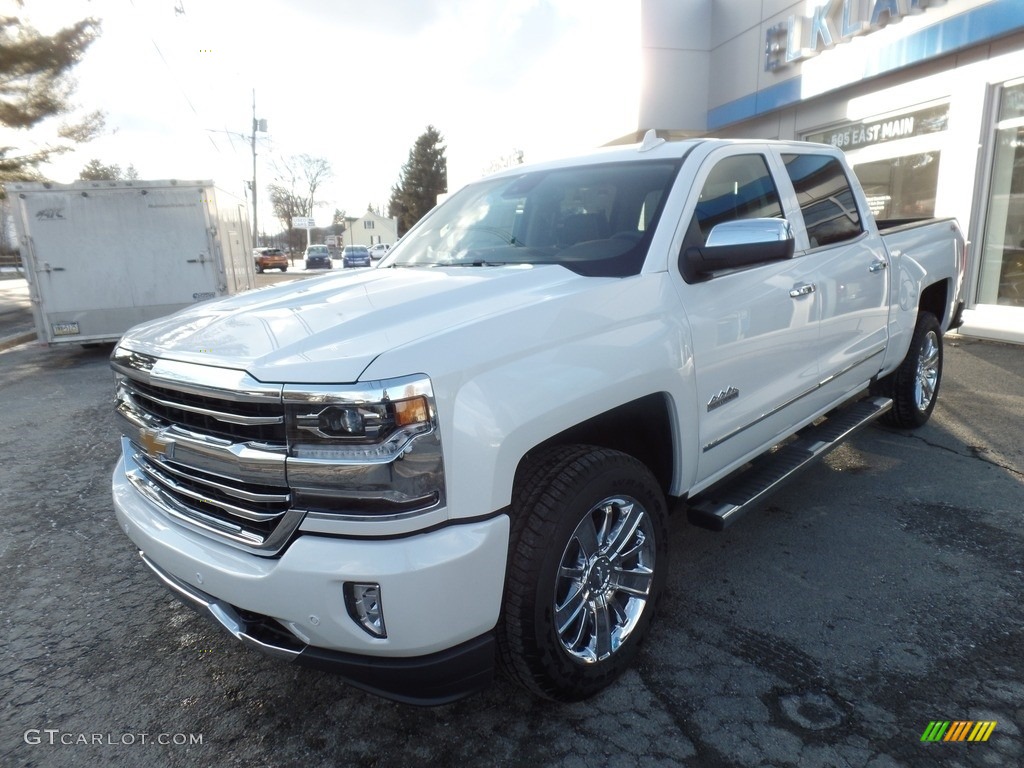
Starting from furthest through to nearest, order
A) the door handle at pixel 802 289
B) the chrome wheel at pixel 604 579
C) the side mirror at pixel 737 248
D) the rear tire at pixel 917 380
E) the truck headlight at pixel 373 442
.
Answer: the rear tire at pixel 917 380
the door handle at pixel 802 289
the side mirror at pixel 737 248
the chrome wheel at pixel 604 579
the truck headlight at pixel 373 442

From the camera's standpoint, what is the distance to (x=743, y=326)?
2906 mm

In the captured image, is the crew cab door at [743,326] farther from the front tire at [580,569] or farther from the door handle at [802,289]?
the front tire at [580,569]

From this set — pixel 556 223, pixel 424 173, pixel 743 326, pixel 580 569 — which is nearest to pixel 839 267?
pixel 743 326

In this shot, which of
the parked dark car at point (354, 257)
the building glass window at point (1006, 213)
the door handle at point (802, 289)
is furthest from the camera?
the parked dark car at point (354, 257)

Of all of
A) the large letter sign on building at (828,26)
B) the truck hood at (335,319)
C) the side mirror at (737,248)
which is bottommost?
the truck hood at (335,319)

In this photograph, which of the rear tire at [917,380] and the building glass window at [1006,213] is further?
the building glass window at [1006,213]

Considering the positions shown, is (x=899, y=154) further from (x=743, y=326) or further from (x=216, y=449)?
(x=216, y=449)

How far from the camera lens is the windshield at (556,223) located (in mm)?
2836

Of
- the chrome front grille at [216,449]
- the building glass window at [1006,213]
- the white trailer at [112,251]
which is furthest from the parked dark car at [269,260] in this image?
the chrome front grille at [216,449]

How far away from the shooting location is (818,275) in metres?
3.51

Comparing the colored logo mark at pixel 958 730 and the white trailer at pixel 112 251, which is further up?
the white trailer at pixel 112 251

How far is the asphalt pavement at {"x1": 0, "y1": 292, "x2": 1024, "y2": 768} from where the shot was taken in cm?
223

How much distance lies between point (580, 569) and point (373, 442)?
0.91 m

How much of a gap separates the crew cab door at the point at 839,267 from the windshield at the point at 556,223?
0.98 m
